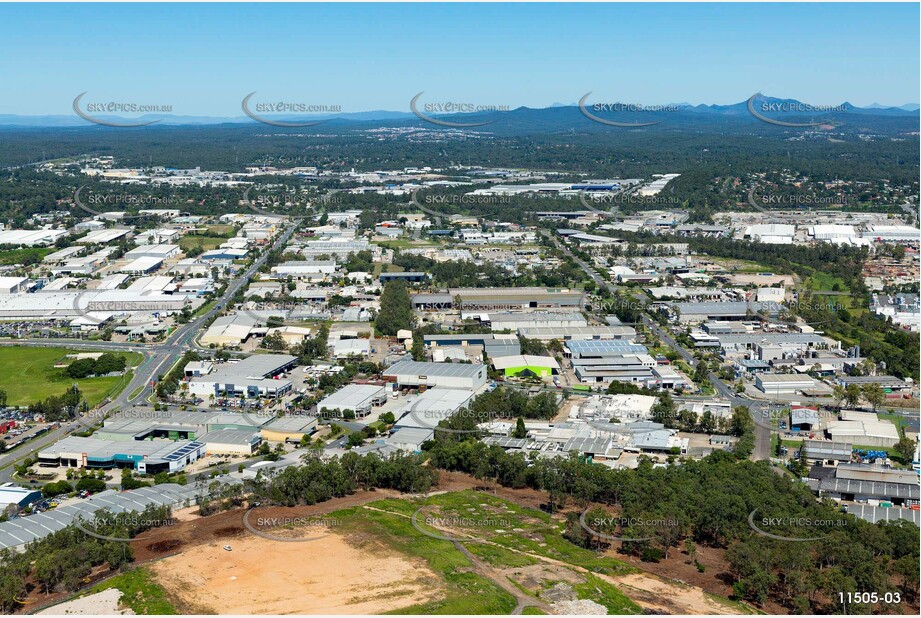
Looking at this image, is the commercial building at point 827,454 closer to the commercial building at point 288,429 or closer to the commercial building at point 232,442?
the commercial building at point 288,429

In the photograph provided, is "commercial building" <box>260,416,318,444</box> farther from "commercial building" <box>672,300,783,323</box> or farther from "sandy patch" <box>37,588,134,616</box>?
"commercial building" <box>672,300,783,323</box>

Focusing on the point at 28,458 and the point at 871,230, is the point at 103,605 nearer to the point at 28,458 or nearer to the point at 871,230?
the point at 28,458

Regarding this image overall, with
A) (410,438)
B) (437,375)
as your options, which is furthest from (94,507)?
(437,375)

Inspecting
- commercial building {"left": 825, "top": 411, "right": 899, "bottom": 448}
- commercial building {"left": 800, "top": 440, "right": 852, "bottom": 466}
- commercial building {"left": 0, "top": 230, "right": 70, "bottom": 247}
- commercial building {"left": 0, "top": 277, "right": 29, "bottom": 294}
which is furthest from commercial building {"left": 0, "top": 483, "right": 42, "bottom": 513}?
commercial building {"left": 0, "top": 230, "right": 70, "bottom": 247}

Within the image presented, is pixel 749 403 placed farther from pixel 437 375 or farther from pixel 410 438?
pixel 410 438

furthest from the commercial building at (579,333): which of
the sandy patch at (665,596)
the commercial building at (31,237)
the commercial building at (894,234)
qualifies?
the commercial building at (31,237)

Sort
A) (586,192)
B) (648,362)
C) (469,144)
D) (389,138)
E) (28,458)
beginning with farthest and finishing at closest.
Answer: (389,138) → (469,144) → (586,192) → (648,362) → (28,458)

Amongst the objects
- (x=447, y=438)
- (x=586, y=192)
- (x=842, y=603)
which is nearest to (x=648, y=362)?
(x=447, y=438)
